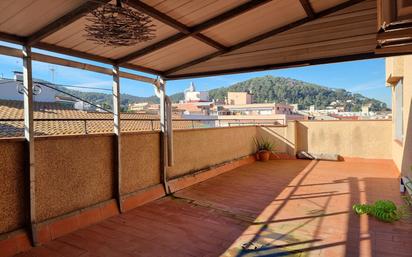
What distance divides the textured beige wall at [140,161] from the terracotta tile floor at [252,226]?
414 millimetres

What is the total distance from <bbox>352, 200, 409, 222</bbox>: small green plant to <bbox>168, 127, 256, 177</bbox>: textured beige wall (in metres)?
3.31

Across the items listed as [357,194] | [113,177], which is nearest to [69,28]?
[113,177]

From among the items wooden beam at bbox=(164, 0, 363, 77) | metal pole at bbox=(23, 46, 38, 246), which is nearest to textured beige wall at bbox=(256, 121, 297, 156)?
wooden beam at bbox=(164, 0, 363, 77)

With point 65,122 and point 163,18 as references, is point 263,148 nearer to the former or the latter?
point 65,122

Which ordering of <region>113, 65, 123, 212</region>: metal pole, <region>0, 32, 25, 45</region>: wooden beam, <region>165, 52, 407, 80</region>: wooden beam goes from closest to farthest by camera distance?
1. <region>0, 32, 25, 45</region>: wooden beam
2. <region>165, 52, 407, 80</region>: wooden beam
3. <region>113, 65, 123, 212</region>: metal pole

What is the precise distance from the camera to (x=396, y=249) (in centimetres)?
303

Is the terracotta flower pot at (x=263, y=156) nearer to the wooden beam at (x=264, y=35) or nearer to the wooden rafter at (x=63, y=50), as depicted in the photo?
the wooden beam at (x=264, y=35)

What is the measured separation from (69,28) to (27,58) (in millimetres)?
645

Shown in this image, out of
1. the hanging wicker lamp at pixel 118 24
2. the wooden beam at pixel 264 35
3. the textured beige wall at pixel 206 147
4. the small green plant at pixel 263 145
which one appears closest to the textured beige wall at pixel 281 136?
the small green plant at pixel 263 145

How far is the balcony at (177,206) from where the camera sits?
3076 millimetres

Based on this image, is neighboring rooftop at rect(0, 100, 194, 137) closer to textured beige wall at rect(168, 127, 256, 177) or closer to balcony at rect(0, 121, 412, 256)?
textured beige wall at rect(168, 127, 256, 177)

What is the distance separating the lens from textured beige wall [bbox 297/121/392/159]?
27.8 ft

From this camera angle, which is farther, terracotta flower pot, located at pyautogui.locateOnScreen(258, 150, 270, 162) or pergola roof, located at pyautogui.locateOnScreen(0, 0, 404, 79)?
terracotta flower pot, located at pyautogui.locateOnScreen(258, 150, 270, 162)

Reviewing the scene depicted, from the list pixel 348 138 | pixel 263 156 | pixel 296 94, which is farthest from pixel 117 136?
pixel 296 94
